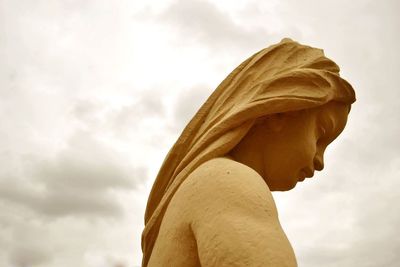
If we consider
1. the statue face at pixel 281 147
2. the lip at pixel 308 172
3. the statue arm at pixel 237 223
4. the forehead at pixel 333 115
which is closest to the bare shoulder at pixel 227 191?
the statue arm at pixel 237 223

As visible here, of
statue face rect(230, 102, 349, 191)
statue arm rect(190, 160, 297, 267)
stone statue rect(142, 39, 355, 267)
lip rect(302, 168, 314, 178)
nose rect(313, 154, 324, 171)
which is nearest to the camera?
statue arm rect(190, 160, 297, 267)

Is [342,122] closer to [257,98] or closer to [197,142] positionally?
[257,98]

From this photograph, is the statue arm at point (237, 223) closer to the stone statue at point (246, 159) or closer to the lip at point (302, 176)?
the stone statue at point (246, 159)

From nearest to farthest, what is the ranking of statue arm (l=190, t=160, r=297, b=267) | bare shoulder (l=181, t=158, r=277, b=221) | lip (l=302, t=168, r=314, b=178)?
statue arm (l=190, t=160, r=297, b=267), bare shoulder (l=181, t=158, r=277, b=221), lip (l=302, t=168, r=314, b=178)

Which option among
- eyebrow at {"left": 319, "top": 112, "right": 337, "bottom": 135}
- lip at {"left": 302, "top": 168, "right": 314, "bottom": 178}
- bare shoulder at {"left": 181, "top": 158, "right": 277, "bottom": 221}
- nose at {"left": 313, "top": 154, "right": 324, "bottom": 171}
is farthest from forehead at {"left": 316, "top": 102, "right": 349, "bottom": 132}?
bare shoulder at {"left": 181, "top": 158, "right": 277, "bottom": 221}

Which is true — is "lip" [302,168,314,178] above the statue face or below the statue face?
below

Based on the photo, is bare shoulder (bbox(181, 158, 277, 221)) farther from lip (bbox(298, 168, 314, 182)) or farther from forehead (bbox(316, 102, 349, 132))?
forehead (bbox(316, 102, 349, 132))

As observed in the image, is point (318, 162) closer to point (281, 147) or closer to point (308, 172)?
point (308, 172)

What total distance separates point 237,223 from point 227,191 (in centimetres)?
23

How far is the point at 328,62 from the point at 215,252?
1927mm

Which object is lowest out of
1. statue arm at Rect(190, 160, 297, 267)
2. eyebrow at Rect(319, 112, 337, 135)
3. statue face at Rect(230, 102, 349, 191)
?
statue arm at Rect(190, 160, 297, 267)

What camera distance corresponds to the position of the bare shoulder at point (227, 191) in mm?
2507

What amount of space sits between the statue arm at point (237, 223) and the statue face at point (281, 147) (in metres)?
0.70

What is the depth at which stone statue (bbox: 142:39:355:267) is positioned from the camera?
94.6 inches
